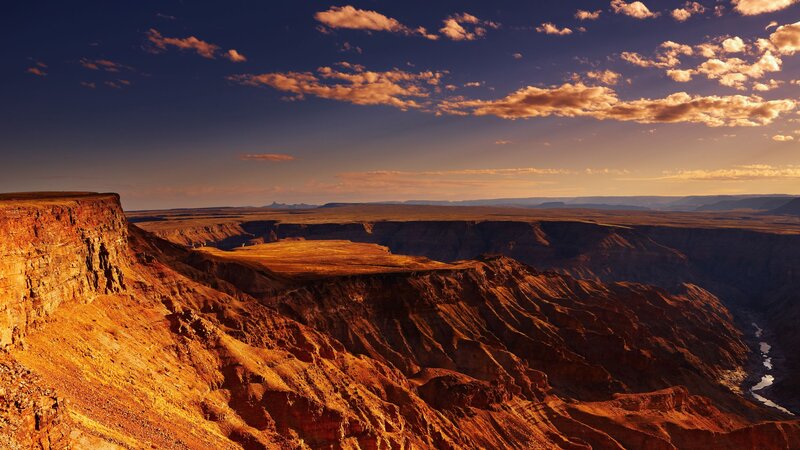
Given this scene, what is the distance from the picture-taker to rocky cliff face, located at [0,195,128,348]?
36219 millimetres

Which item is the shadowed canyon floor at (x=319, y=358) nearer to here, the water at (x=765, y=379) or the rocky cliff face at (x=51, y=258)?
Answer: the rocky cliff face at (x=51, y=258)

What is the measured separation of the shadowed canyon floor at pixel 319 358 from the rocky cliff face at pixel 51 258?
17cm

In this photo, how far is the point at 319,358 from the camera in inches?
2373

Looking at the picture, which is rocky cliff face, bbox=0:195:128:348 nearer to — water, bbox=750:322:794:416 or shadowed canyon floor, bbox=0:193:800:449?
shadowed canyon floor, bbox=0:193:800:449

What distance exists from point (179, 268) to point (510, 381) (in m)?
56.5

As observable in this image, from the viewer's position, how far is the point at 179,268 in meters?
77.9

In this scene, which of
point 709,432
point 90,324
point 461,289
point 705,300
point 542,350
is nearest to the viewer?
point 90,324

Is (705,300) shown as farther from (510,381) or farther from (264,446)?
(264,446)

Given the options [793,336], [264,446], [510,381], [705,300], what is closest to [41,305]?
[264,446]

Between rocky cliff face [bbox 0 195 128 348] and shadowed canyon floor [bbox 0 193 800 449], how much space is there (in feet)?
0.56

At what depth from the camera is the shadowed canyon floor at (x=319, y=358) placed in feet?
115

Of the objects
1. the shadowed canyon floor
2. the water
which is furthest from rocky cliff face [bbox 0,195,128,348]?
the water

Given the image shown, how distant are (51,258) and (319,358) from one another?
29.6 m

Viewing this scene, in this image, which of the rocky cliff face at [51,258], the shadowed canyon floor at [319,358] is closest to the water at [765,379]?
the shadowed canyon floor at [319,358]
